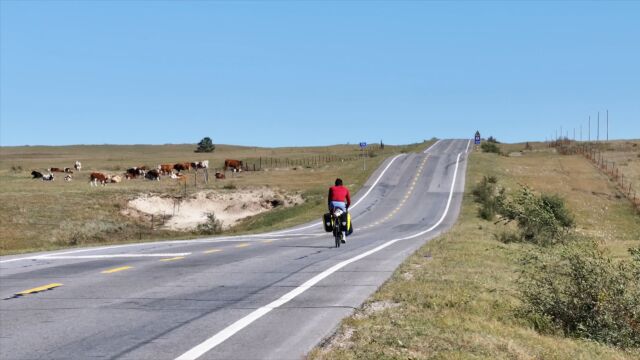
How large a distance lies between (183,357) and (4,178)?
61795mm

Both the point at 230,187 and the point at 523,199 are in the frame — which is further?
the point at 230,187

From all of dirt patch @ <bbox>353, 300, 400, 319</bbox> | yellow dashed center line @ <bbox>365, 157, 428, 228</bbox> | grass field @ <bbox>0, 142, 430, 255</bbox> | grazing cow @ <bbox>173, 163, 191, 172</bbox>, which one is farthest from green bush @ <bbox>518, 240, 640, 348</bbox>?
grazing cow @ <bbox>173, 163, 191, 172</bbox>

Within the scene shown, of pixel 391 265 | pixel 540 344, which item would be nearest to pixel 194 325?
pixel 540 344

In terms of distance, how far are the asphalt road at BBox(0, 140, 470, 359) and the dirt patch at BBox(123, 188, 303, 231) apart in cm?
2739

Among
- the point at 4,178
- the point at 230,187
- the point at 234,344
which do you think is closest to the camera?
the point at 234,344

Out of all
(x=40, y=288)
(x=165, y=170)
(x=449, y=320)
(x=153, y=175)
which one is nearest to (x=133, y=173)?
(x=153, y=175)

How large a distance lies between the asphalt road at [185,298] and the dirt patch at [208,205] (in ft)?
89.9

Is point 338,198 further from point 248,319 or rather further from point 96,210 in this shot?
point 96,210

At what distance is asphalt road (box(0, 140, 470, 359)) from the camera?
7574 mm

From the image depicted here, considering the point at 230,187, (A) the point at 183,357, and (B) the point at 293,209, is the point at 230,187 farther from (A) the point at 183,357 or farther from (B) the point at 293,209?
(A) the point at 183,357

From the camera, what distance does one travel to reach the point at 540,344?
26.7 feet

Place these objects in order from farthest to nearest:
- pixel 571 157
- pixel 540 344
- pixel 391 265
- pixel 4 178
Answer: pixel 571 157
pixel 4 178
pixel 391 265
pixel 540 344

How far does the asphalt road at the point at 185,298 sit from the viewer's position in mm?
7574

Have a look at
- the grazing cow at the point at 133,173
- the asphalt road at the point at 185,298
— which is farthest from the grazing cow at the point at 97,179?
the asphalt road at the point at 185,298
